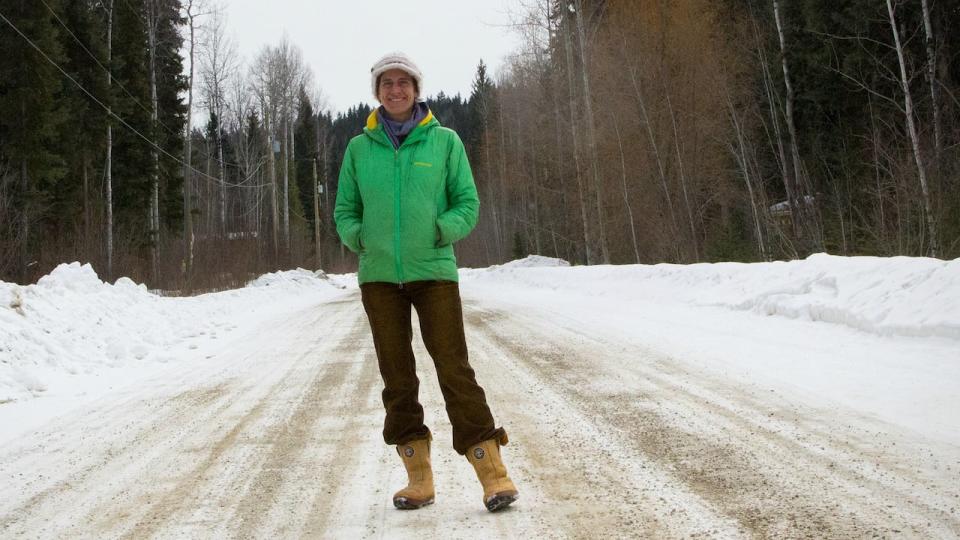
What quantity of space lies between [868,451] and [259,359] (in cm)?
625

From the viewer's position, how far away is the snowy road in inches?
109

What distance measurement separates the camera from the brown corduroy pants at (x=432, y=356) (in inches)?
120

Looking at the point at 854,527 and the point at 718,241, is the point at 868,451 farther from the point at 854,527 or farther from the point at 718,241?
the point at 718,241

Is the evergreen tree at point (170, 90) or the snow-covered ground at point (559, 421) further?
the evergreen tree at point (170, 90)

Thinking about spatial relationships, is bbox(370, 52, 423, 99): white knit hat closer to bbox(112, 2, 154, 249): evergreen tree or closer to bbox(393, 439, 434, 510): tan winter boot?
bbox(393, 439, 434, 510): tan winter boot

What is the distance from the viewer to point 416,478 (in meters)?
3.07

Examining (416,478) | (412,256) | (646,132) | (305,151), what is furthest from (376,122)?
(305,151)

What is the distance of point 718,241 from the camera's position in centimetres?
2241

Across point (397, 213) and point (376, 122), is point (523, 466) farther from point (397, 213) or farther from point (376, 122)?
point (376, 122)

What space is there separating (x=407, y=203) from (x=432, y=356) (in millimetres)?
680

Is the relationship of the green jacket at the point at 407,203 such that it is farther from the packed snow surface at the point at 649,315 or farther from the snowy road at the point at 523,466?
the packed snow surface at the point at 649,315

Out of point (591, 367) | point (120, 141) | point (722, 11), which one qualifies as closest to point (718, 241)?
point (722, 11)

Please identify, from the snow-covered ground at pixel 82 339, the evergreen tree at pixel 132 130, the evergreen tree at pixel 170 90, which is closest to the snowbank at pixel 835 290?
the snow-covered ground at pixel 82 339

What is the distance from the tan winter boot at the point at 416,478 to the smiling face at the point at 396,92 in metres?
1.50
